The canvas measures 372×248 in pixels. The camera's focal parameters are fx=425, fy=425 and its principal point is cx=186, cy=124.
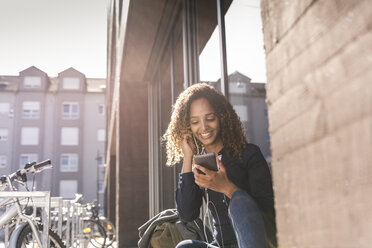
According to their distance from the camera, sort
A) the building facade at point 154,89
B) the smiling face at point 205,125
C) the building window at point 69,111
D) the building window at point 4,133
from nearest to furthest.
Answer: the smiling face at point 205,125, the building facade at point 154,89, the building window at point 4,133, the building window at point 69,111

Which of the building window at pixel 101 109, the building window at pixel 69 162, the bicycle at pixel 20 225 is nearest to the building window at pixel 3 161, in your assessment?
the building window at pixel 69 162

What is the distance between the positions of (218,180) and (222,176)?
0.02 metres

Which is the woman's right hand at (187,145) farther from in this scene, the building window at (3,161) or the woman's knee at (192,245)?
the building window at (3,161)

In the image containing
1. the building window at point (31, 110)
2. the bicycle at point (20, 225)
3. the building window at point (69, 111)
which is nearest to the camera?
the bicycle at point (20, 225)

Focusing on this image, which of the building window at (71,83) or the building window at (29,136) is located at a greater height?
the building window at (71,83)

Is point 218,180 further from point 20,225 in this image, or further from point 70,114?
point 70,114

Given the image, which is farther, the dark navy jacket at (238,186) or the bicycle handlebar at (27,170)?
the bicycle handlebar at (27,170)

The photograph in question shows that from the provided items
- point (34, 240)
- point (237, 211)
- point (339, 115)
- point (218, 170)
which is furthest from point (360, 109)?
point (34, 240)

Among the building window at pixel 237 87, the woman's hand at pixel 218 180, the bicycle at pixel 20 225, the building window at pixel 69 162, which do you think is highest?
the building window at pixel 69 162

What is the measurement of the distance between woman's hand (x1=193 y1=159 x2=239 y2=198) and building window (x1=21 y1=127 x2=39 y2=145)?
42.6 m

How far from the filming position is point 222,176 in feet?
5.59

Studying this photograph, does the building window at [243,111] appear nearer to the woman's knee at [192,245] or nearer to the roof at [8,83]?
the woman's knee at [192,245]

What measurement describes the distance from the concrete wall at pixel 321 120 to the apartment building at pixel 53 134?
137ft

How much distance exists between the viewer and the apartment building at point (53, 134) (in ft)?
136
